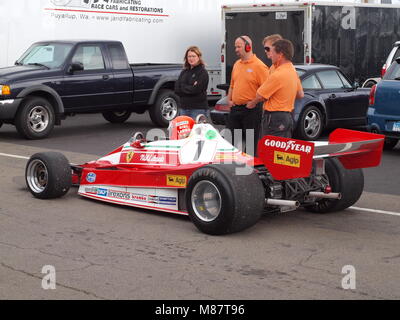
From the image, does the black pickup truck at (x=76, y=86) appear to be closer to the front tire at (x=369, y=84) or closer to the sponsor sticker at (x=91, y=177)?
the front tire at (x=369, y=84)

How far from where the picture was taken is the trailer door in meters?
17.7

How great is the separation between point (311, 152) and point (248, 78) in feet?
8.66

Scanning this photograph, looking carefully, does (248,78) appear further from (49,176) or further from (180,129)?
(49,176)

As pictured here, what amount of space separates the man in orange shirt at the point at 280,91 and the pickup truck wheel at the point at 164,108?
809cm

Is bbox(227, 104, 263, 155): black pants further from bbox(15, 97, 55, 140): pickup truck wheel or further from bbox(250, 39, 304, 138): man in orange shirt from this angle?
bbox(15, 97, 55, 140): pickup truck wheel

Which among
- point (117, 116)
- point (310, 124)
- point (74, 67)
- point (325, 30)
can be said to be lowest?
point (117, 116)

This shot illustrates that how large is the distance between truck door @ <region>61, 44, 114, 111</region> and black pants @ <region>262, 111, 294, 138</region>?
23.5 ft

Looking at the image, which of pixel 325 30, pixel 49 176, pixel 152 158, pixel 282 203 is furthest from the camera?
pixel 325 30

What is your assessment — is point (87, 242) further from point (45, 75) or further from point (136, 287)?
point (45, 75)

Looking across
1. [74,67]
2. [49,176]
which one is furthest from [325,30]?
[49,176]

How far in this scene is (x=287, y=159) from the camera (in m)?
6.76

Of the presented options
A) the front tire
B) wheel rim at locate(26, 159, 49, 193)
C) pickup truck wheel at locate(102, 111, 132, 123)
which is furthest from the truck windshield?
the front tire

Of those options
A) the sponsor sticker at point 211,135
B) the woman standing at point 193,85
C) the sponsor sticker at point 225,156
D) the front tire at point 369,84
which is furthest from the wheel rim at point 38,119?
the front tire at point 369,84

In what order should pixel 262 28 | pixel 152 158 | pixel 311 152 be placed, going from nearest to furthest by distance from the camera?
pixel 311 152 → pixel 152 158 → pixel 262 28
